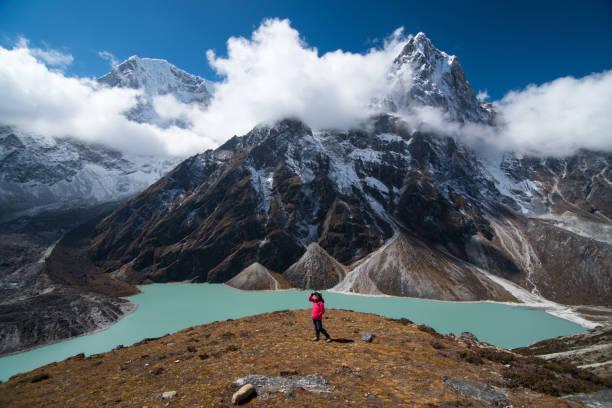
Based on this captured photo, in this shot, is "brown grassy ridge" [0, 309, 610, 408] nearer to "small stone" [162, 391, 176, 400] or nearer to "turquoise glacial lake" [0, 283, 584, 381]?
"small stone" [162, 391, 176, 400]

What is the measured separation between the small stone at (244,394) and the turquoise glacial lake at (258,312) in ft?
282

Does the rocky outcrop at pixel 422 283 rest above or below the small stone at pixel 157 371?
below

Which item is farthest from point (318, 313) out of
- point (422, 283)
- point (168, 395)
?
point (422, 283)

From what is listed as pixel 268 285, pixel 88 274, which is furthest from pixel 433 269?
pixel 88 274

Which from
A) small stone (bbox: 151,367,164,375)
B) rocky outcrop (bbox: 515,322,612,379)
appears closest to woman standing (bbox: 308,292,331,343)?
small stone (bbox: 151,367,164,375)

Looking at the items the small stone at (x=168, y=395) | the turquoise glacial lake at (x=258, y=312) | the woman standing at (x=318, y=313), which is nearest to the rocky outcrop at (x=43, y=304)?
the turquoise glacial lake at (x=258, y=312)

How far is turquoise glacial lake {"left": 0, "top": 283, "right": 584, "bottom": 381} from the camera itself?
96.6 m

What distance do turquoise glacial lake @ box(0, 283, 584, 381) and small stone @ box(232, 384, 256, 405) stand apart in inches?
3386

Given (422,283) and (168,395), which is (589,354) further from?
(422,283)

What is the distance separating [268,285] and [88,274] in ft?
278

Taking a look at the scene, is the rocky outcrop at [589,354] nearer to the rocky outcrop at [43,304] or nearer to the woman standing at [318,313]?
the woman standing at [318,313]

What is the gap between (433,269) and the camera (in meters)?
197

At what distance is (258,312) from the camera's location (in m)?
134

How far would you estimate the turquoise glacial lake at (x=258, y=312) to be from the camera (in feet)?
317
